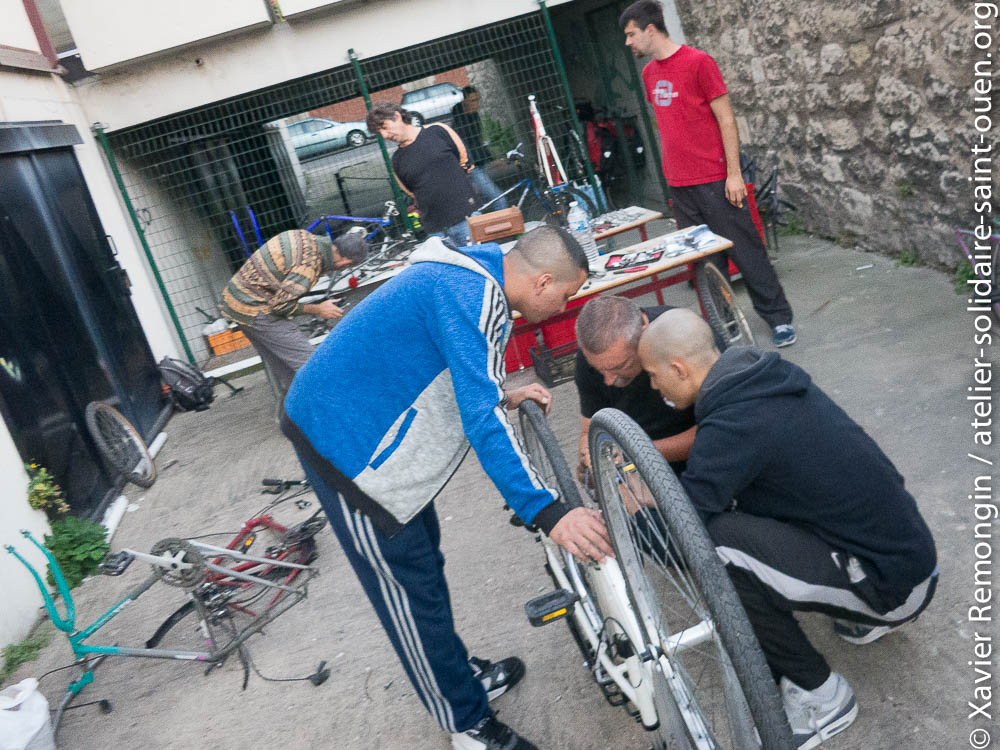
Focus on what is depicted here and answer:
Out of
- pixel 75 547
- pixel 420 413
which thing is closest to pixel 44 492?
pixel 75 547

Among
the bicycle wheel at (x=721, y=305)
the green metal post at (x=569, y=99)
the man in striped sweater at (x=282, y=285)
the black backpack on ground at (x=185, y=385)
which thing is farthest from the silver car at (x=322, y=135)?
the bicycle wheel at (x=721, y=305)

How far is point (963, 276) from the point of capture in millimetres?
5000

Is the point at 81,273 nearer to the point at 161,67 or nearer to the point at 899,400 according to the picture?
the point at 161,67

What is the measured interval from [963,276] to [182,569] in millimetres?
4587

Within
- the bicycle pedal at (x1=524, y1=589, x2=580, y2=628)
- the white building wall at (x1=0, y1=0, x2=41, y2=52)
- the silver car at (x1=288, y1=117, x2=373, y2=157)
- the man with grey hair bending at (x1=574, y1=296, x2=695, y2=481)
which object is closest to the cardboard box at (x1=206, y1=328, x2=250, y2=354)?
the white building wall at (x1=0, y1=0, x2=41, y2=52)

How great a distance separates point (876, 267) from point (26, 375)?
19.0 feet

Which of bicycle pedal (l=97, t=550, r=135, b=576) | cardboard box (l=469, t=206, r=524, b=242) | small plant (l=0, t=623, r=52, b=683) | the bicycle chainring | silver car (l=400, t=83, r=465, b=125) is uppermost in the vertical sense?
silver car (l=400, t=83, r=465, b=125)

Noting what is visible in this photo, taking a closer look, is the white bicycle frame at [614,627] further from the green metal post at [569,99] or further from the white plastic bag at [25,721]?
the green metal post at [569,99]

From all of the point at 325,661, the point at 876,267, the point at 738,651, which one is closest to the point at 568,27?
the point at 876,267

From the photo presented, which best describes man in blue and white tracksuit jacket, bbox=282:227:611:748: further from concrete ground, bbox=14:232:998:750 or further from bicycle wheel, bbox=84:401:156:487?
bicycle wheel, bbox=84:401:156:487

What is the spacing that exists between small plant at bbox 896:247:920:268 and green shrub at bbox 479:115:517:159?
8.34 meters

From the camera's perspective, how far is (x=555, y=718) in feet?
9.14

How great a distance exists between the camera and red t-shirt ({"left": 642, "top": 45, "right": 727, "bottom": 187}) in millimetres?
4977

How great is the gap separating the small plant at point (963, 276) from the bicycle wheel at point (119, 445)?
18.4 feet
